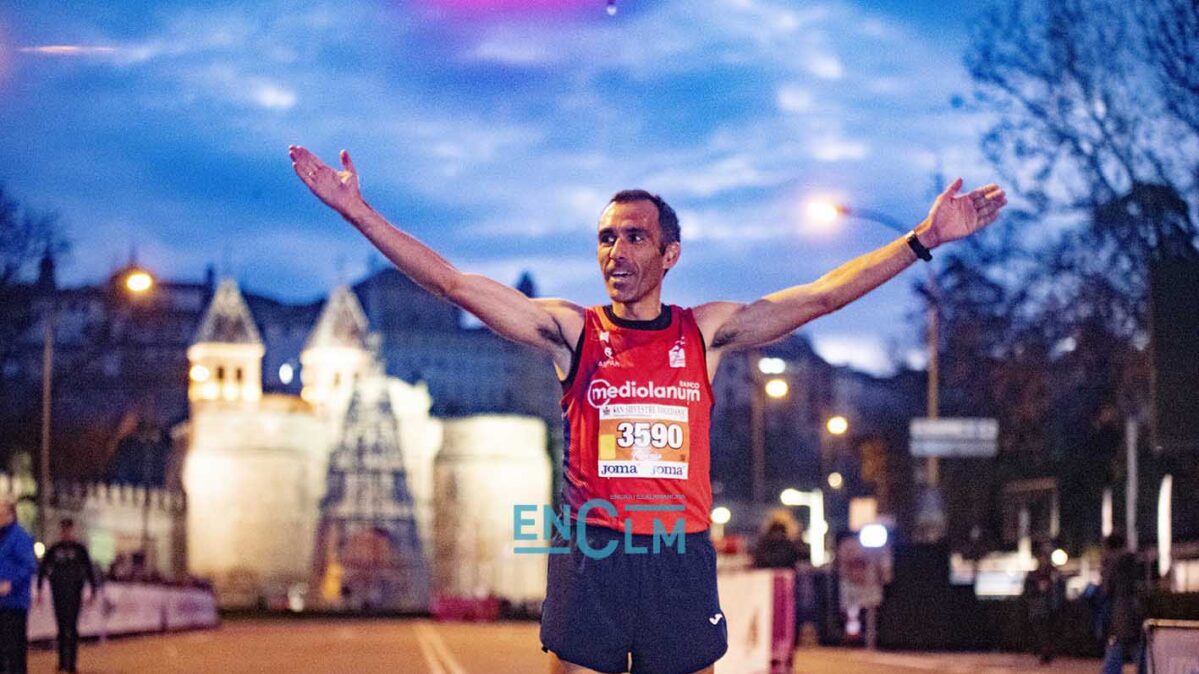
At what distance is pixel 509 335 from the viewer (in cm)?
661

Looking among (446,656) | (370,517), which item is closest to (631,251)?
(446,656)

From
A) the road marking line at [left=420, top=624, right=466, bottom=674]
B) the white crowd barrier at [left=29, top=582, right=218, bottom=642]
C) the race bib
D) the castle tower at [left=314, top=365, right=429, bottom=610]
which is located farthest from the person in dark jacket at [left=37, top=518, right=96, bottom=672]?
the castle tower at [left=314, top=365, right=429, bottom=610]

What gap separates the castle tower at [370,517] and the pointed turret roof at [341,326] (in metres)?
9.62

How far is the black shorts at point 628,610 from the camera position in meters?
6.15

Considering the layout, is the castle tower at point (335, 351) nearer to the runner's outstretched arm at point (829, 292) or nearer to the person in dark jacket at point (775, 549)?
the person in dark jacket at point (775, 549)

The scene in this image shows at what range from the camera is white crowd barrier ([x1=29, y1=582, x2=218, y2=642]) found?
103ft

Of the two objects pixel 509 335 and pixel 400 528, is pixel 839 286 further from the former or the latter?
pixel 400 528

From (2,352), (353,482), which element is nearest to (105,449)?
(353,482)

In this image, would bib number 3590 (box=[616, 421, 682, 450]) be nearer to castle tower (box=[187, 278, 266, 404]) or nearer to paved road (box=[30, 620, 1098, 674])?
paved road (box=[30, 620, 1098, 674])

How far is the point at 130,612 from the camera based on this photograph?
3944 cm

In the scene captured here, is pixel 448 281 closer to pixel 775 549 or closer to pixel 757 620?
pixel 757 620

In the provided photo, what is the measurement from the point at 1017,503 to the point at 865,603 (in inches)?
Result: 1291

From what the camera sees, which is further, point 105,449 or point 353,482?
point 353,482

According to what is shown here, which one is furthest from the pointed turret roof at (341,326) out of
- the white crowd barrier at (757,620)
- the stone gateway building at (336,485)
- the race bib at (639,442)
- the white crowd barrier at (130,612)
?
the race bib at (639,442)
